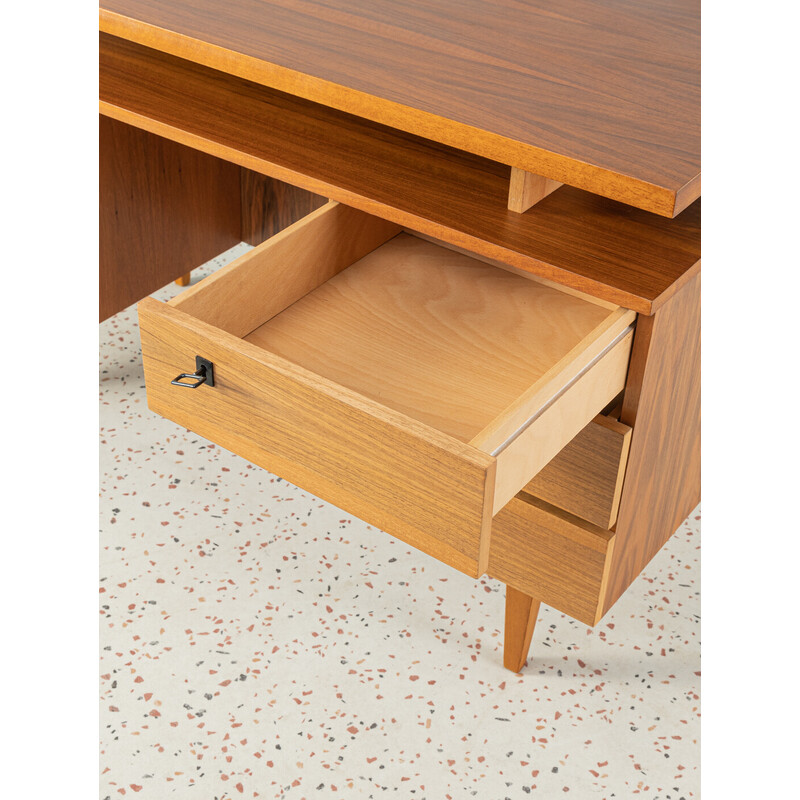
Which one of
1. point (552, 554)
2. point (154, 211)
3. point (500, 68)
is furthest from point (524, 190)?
point (154, 211)

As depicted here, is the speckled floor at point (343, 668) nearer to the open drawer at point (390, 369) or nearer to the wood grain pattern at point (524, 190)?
the open drawer at point (390, 369)

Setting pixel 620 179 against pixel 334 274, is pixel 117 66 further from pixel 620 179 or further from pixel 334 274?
pixel 620 179

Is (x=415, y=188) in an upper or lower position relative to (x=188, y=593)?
upper

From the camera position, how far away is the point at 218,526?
5.07ft

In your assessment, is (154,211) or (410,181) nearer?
(410,181)

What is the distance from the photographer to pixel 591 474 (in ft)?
3.33

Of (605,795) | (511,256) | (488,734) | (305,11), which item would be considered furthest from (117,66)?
(605,795)

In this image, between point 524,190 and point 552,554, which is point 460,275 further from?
point 552,554

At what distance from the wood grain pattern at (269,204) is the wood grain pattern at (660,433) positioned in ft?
2.73

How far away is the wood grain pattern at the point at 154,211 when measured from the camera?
5.16ft

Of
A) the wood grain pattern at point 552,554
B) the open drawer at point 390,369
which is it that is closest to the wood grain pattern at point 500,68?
the open drawer at point 390,369

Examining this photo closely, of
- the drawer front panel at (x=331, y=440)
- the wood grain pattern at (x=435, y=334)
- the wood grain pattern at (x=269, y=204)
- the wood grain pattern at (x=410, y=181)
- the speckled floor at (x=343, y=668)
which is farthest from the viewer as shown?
the wood grain pattern at (x=269, y=204)

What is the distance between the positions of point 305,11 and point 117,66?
28 cm

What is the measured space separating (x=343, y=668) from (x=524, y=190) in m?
0.70
